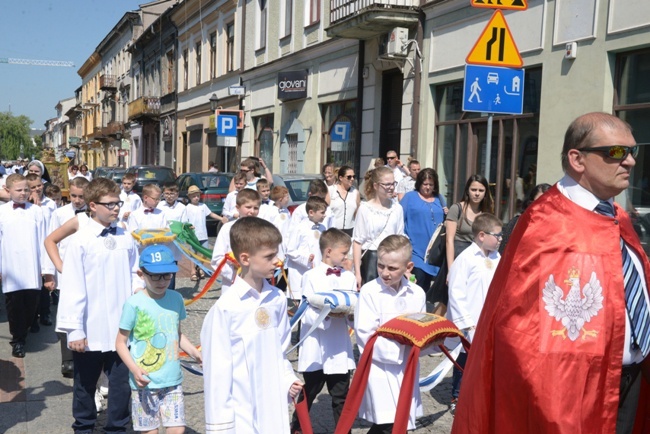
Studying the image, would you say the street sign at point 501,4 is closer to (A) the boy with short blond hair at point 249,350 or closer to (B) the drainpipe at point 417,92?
(A) the boy with short blond hair at point 249,350

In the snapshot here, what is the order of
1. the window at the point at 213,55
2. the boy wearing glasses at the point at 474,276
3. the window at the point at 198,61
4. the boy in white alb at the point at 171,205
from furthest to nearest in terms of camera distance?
1. the window at the point at 198,61
2. the window at the point at 213,55
3. the boy in white alb at the point at 171,205
4. the boy wearing glasses at the point at 474,276

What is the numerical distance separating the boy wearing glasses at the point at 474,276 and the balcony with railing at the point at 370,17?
35.4 ft

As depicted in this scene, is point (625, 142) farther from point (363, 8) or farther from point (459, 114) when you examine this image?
point (363, 8)

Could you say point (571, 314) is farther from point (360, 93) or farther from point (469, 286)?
point (360, 93)

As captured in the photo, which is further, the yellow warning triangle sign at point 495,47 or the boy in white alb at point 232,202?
the boy in white alb at point 232,202

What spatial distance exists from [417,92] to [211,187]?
6.36 metres

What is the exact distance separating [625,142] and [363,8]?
14.0 meters

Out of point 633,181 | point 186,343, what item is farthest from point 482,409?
point 633,181

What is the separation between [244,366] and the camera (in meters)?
3.75

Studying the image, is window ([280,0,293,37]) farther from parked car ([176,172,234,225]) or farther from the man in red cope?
the man in red cope

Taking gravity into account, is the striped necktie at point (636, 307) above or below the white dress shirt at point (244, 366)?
above

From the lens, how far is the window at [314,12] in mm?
21644

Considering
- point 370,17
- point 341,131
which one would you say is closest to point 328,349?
point 370,17

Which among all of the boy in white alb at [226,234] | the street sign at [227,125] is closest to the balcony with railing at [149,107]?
the street sign at [227,125]
